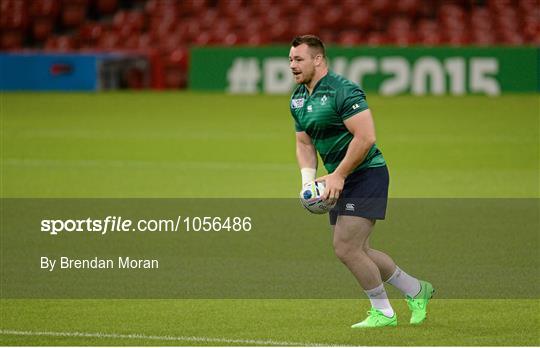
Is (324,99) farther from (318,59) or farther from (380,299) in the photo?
(380,299)

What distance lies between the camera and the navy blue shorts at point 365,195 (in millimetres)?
8609

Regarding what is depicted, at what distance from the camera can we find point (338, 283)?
1071 cm

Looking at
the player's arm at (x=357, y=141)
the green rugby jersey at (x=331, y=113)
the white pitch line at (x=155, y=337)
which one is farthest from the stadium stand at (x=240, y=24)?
the white pitch line at (x=155, y=337)

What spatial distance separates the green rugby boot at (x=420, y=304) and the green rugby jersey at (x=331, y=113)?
3.53ft

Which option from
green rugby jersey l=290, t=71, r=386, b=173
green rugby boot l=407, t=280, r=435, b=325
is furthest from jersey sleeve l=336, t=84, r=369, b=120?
green rugby boot l=407, t=280, r=435, b=325

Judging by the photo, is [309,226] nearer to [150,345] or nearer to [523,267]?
[523,267]

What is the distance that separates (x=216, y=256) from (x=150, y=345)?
3816mm

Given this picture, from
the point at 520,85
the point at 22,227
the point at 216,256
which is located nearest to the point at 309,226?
the point at 216,256

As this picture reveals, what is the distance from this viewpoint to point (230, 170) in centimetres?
1927

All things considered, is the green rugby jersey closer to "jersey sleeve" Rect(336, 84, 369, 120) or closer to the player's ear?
"jersey sleeve" Rect(336, 84, 369, 120)

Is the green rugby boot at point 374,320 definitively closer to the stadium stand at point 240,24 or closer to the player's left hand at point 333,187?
the player's left hand at point 333,187

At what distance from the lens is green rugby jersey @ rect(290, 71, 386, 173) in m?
8.44

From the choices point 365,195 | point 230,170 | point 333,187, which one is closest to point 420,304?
point 365,195

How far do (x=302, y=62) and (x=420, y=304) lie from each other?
206 cm
